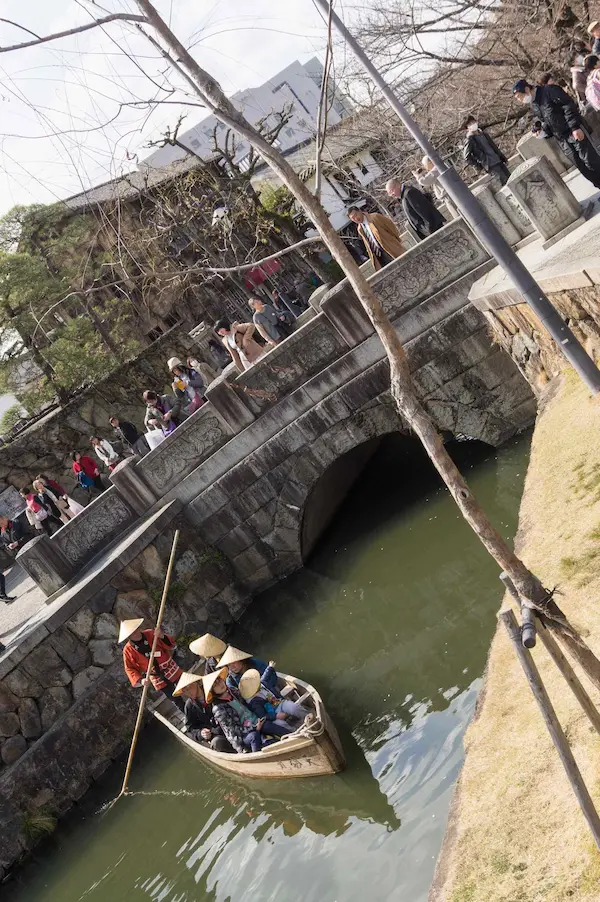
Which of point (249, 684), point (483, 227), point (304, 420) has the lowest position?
point (249, 684)

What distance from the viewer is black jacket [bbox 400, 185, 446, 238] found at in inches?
562

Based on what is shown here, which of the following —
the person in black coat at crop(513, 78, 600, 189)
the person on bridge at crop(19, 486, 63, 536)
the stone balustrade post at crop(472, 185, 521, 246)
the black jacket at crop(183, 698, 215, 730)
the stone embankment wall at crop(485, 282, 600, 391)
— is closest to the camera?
the stone embankment wall at crop(485, 282, 600, 391)

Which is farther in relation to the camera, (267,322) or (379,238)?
(267,322)

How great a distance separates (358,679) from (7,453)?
62.3 feet

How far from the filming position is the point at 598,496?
28.8ft

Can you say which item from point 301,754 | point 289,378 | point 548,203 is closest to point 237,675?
point 301,754

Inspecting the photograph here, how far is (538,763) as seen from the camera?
6.37 m

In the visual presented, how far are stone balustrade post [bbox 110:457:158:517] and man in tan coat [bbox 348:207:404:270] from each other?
20.7 feet

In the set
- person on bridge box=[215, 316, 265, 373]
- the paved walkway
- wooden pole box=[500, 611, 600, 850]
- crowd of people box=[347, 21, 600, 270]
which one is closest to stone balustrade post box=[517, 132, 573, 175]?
crowd of people box=[347, 21, 600, 270]

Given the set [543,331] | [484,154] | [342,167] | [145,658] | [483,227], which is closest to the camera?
A: [483,227]

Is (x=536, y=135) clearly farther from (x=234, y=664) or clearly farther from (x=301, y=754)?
(x=301, y=754)

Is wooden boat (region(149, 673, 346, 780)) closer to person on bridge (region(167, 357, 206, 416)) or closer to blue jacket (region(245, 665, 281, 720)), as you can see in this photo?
blue jacket (region(245, 665, 281, 720))

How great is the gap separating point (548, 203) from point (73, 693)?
11557 mm

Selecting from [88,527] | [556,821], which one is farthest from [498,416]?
[556,821]
